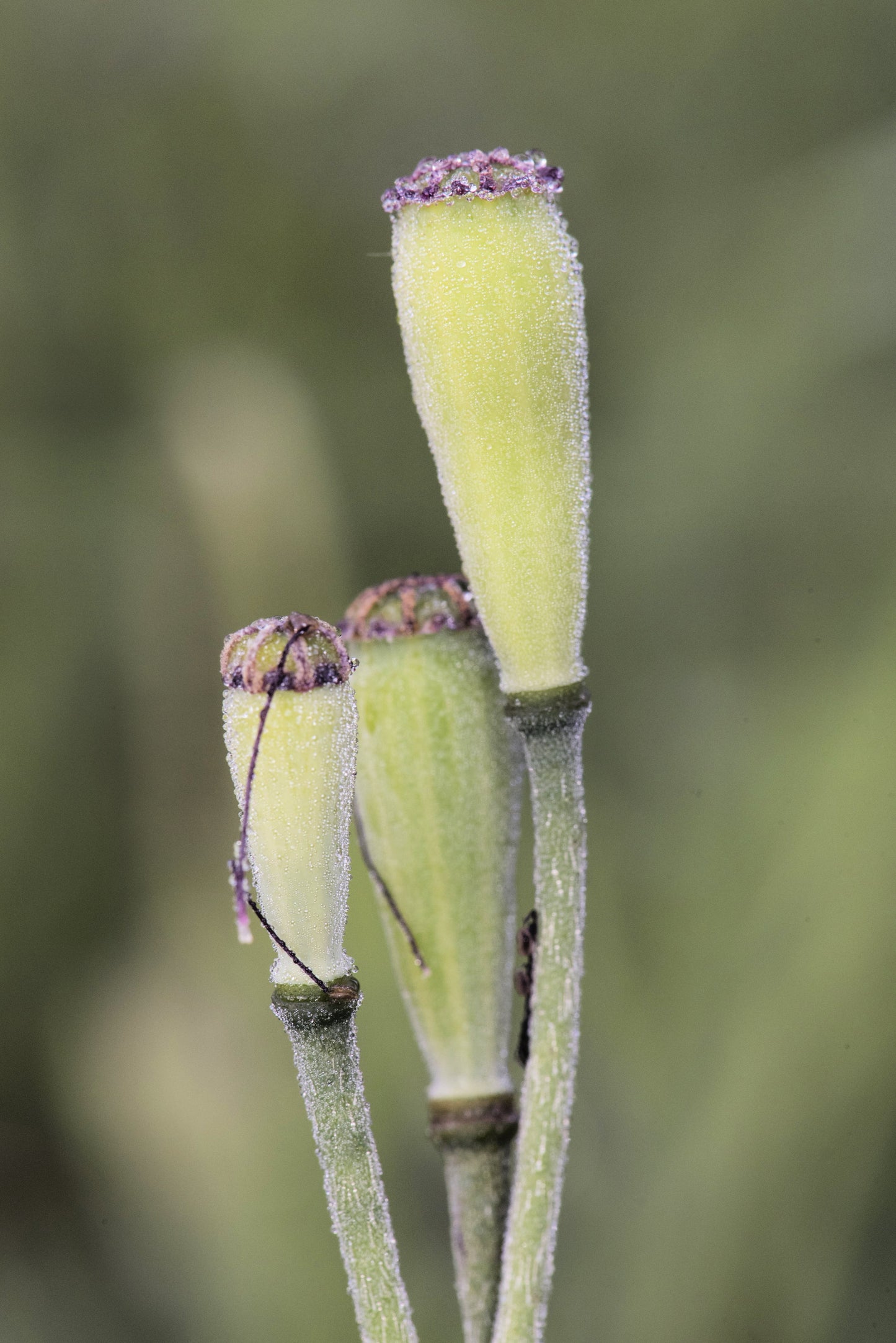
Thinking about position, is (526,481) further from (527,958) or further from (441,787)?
(527,958)

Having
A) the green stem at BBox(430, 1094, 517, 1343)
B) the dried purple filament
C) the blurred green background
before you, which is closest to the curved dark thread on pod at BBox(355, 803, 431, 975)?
the green stem at BBox(430, 1094, 517, 1343)

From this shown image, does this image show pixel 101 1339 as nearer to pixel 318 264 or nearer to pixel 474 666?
pixel 474 666

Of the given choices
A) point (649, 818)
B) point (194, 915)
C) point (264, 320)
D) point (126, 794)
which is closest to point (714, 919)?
point (649, 818)

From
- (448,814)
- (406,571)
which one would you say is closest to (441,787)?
(448,814)

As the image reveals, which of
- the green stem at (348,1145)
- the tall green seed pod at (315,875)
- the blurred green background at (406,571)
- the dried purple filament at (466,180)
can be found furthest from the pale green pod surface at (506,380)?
the blurred green background at (406,571)

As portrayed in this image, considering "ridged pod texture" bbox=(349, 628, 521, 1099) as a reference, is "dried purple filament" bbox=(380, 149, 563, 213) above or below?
above

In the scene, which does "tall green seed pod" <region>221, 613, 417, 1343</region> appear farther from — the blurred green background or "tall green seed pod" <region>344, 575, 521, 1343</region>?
the blurred green background
